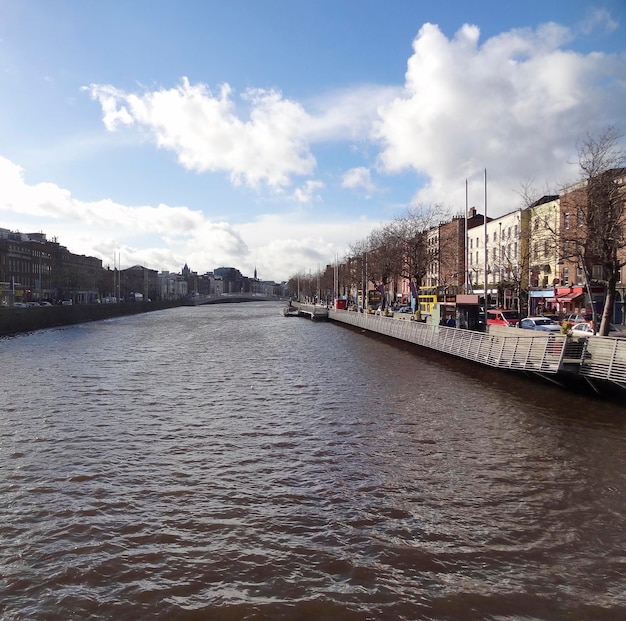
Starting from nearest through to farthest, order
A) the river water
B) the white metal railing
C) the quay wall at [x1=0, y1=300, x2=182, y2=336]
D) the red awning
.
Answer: the river water < the white metal railing < the red awning < the quay wall at [x1=0, y1=300, x2=182, y2=336]

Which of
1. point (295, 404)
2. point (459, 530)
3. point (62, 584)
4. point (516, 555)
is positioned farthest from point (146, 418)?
point (516, 555)

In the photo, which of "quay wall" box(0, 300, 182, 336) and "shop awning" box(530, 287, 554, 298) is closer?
"shop awning" box(530, 287, 554, 298)

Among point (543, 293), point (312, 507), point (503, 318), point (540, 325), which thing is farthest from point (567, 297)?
point (312, 507)

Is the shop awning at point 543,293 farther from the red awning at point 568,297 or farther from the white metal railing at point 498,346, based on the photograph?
the white metal railing at point 498,346

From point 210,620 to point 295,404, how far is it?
12.6 m

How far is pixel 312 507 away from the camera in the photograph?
32.3ft

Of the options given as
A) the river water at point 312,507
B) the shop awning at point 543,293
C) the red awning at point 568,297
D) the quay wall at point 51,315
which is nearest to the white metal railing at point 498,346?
the river water at point 312,507

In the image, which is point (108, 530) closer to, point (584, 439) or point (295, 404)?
point (295, 404)

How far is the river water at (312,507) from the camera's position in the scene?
6.99 meters

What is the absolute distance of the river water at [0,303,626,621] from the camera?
6.99 metres

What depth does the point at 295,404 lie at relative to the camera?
62.6ft

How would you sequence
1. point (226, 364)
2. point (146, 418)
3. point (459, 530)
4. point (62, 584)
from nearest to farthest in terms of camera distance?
point (62, 584) → point (459, 530) → point (146, 418) → point (226, 364)

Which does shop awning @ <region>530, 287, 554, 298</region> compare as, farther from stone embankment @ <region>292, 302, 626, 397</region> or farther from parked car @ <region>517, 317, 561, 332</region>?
stone embankment @ <region>292, 302, 626, 397</region>

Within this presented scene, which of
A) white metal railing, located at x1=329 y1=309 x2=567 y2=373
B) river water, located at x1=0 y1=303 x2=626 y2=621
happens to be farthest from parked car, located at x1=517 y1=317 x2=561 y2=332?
river water, located at x1=0 y1=303 x2=626 y2=621
